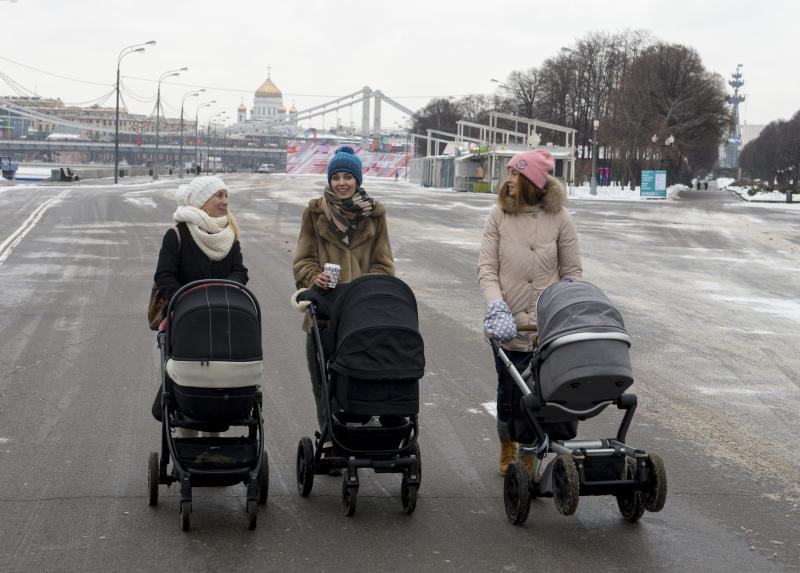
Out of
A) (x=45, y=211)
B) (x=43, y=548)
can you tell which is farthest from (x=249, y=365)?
(x=45, y=211)

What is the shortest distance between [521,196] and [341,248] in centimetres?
98

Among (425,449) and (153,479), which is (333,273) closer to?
(153,479)

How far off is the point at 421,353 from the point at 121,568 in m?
1.58

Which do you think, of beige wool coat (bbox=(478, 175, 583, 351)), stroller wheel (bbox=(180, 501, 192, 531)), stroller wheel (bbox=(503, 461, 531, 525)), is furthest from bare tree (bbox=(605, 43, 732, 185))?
stroller wheel (bbox=(180, 501, 192, 531))

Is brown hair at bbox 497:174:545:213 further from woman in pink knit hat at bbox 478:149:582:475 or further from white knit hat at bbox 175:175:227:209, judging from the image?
white knit hat at bbox 175:175:227:209

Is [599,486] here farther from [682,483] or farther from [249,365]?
[249,365]

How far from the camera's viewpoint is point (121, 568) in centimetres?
412

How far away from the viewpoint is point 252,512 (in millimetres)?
4539

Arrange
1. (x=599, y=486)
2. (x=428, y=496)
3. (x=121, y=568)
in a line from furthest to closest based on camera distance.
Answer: (x=428, y=496)
(x=599, y=486)
(x=121, y=568)

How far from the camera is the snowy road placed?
4.39 metres

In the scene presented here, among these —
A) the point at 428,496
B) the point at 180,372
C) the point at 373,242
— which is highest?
the point at 373,242

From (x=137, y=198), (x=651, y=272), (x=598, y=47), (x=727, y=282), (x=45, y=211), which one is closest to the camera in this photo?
(x=727, y=282)

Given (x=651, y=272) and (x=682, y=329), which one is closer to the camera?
(x=682, y=329)

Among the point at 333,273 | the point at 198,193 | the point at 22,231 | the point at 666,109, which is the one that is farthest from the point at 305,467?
the point at 666,109
